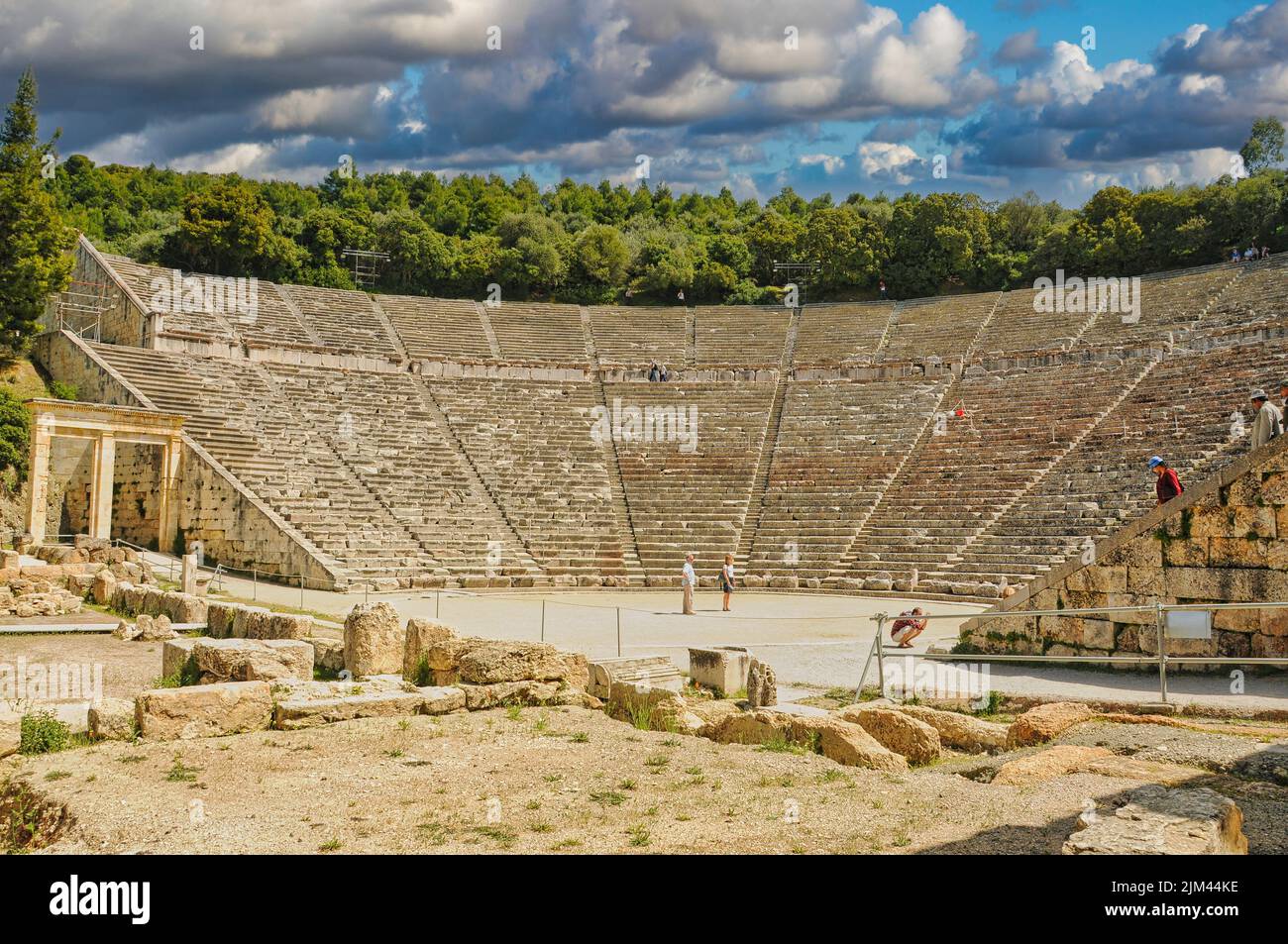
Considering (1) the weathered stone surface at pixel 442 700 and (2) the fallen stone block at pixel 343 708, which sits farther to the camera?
(1) the weathered stone surface at pixel 442 700

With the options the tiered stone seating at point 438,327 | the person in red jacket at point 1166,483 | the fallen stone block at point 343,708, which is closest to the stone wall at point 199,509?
the tiered stone seating at point 438,327

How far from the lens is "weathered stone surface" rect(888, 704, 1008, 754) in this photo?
26.2 feet

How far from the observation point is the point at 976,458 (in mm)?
26469

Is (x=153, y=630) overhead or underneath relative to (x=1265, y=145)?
underneath

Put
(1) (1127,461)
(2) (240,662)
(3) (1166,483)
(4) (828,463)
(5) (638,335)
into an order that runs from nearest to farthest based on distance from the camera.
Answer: (2) (240,662), (3) (1166,483), (1) (1127,461), (4) (828,463), (5) (638,335)

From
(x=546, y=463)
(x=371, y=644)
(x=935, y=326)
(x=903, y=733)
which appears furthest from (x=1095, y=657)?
(x=935, y=326)

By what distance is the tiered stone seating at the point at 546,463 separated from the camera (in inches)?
1016

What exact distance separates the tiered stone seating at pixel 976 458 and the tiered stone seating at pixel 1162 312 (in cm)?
305

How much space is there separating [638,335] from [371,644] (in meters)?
30.5

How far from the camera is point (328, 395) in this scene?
1164 inches

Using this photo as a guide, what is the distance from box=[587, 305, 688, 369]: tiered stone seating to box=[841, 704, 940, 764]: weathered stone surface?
2764cm

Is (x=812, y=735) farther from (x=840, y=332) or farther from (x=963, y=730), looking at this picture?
(x=840, y=332)

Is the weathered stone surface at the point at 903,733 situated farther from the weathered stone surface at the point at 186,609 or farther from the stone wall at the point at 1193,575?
the weathered stone surface at the point at 186,609
